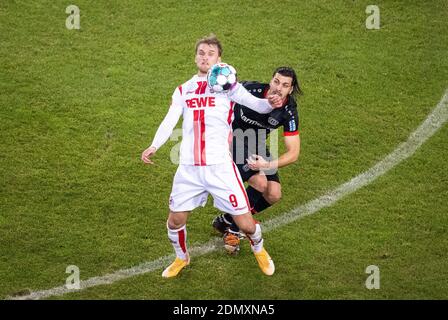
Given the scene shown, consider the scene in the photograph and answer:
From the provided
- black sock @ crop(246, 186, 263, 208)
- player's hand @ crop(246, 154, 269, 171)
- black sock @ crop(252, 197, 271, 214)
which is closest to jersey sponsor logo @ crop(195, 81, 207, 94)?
player's hand @ crop(246, 154, 269, 171)

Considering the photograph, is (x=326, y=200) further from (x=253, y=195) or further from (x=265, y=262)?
(x=265, y=262)

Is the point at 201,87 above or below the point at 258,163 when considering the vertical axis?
above

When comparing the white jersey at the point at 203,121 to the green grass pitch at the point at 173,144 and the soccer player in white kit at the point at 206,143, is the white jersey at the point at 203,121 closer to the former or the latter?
the soccer player in white kit at the point at 206,143

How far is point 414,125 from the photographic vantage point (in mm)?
11539

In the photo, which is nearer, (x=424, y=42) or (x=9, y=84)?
(x=9, y=84)

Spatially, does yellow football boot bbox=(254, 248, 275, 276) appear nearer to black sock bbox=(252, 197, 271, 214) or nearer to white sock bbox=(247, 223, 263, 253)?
white sock bbox=(247, 223, 263, 253)

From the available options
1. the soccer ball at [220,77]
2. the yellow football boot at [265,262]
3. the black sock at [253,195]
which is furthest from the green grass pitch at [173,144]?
the soccer ball at [220,77]

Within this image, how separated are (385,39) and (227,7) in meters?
2.64

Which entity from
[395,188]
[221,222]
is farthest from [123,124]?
[395,188]

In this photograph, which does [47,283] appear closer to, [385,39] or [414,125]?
[414,125]

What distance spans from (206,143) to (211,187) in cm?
44

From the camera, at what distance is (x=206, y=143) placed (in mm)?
8344

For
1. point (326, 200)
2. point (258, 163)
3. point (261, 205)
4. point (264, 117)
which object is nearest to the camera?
point (258, 163)

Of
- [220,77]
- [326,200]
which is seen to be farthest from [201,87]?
[326,200]
